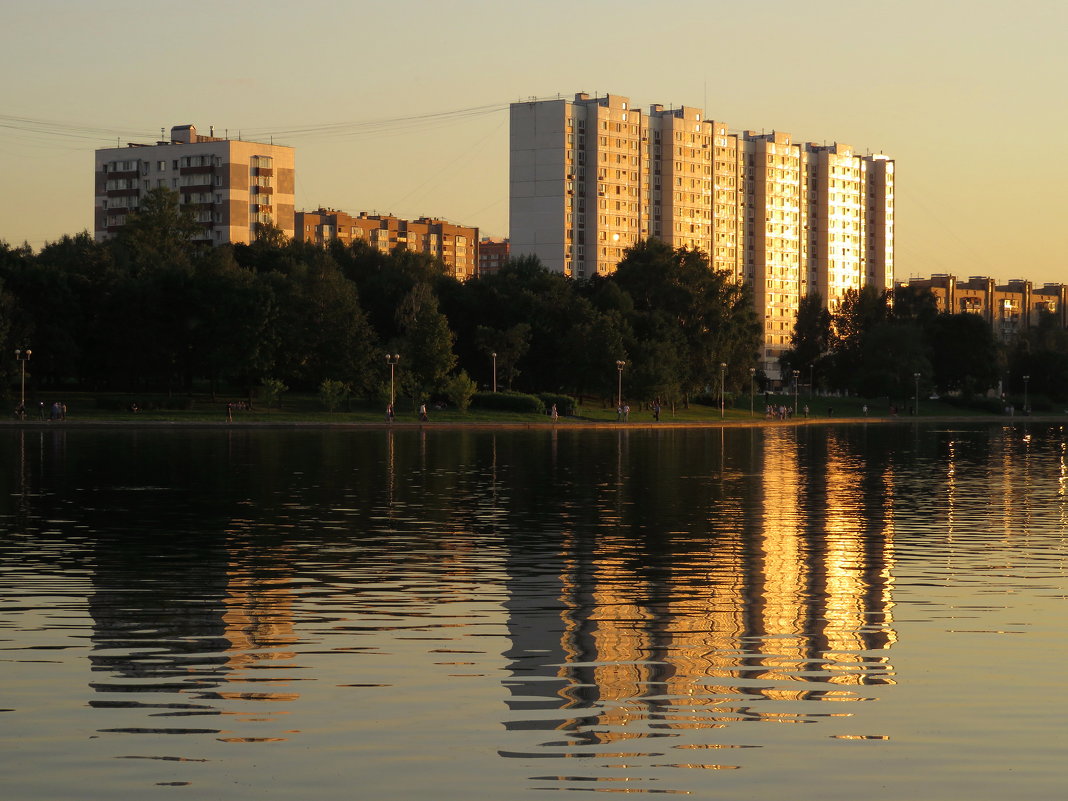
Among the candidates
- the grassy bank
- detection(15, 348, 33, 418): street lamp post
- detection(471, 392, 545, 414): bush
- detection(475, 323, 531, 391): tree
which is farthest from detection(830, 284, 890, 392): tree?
detection(15, 348, 33, 418): street lamp post

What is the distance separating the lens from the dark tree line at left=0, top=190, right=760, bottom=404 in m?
105

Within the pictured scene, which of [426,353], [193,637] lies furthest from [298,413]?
[193,637]

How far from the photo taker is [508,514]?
94.5 feet

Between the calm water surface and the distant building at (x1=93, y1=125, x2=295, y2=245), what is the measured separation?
534 feet

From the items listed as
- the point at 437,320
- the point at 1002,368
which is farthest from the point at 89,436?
the point at 1002,368

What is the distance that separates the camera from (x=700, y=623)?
49.1ft

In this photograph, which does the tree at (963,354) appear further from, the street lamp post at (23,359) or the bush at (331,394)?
the street lamp post at (23,359)

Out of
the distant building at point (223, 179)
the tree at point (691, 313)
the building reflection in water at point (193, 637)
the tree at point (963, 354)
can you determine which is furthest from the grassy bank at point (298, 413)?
the distant building at point (223, 179)

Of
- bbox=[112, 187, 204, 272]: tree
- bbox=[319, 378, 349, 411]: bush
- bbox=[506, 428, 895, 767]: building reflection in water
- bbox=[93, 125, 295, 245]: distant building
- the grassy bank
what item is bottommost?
bbox=[506, 428, 895, 767]: building reflection in water

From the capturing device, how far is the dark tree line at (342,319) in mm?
105375

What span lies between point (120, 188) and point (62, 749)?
656ft

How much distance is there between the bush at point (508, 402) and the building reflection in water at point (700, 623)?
262 ft

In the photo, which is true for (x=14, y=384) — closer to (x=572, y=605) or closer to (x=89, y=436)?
(x=89, y=436)

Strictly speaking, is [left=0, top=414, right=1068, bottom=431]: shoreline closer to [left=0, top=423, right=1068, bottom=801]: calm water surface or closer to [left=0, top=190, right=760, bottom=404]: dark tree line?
[left=0, top=190, right=760, bottom=404]: dark tree line
